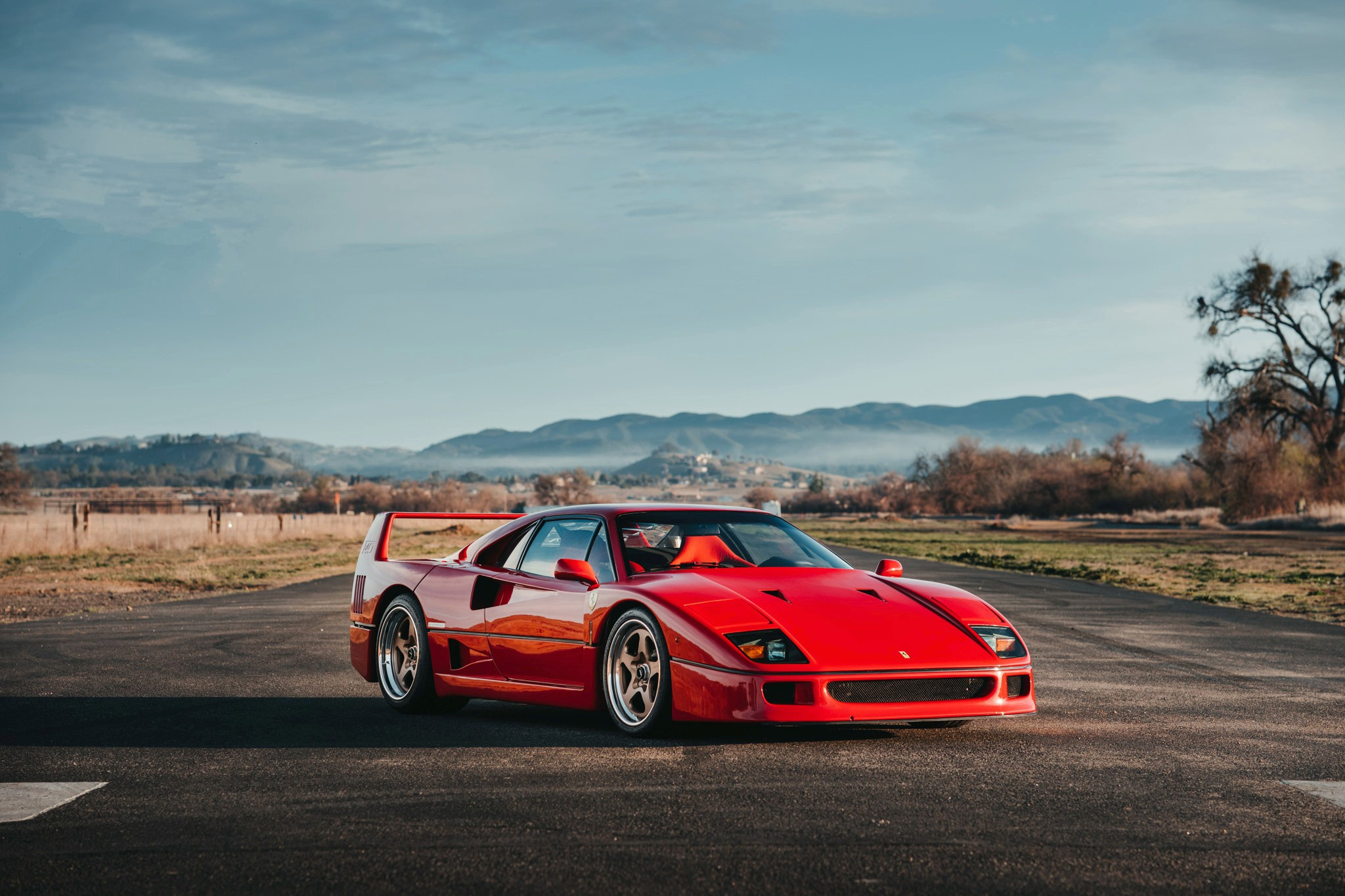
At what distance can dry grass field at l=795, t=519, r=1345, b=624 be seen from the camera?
23.3 meters

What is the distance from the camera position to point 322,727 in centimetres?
845

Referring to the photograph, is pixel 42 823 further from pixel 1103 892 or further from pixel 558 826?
pixel 1103 892

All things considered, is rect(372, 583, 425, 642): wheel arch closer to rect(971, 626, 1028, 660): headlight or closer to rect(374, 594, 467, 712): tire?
rect(374, 594, 467, 712): tire

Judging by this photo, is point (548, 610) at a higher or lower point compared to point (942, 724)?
higher

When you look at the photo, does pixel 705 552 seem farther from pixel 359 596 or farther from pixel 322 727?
pixel 359 596

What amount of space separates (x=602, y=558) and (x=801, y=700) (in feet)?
6.21

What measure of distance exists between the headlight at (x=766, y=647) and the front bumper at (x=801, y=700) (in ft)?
0.37

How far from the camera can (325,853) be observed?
518 cm

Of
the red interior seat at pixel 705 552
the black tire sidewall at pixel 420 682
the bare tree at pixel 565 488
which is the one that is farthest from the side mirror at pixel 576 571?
the bare tree at pixel 565 488

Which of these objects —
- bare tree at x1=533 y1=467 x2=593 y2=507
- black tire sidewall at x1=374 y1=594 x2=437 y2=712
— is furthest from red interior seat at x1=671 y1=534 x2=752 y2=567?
bare tree at x1=533 y1=467 x2=593 y2=507

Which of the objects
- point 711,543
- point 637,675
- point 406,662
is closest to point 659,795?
point 637,675

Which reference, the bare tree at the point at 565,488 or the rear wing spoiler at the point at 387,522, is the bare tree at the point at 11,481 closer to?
the bare tree at the point at 565,488

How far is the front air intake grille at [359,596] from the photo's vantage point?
1019 centimetres

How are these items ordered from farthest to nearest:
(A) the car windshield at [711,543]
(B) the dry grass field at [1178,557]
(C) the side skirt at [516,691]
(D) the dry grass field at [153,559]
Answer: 1. (D) the dry grass field at [153,559]
2. (B) the dry grass field at [1178,557]
3. (A) the car windshield at [711,543]
4. (C) the side skirt at [516,691]
